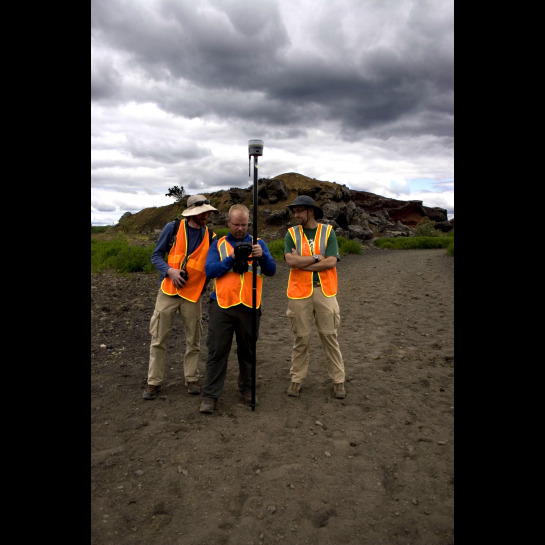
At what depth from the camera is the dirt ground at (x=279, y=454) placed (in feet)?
9.47

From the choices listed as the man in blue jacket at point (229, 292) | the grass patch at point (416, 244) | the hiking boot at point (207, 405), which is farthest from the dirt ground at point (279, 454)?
the grass patch at point (416, 244)

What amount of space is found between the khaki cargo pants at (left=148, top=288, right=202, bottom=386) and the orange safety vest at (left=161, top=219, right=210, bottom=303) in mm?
85

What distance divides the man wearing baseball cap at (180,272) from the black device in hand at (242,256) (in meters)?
0.52

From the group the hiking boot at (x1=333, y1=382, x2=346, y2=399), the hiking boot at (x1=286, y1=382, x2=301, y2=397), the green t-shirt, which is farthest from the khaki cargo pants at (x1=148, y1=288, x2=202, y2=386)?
the hiking boot at (x1=333, y1=382, x2=346, y2=399)

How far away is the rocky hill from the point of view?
2973 cm

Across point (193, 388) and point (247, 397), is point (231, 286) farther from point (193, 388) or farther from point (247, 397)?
A: point (193, 388)

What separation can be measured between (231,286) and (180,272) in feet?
1.99

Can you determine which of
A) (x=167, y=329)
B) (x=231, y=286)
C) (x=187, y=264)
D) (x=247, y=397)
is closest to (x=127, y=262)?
(x=167, y=329)

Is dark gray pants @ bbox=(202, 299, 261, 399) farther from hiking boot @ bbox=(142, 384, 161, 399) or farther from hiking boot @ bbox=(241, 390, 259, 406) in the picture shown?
hiking boot @ bbox=(142, 384, 161, 399)
